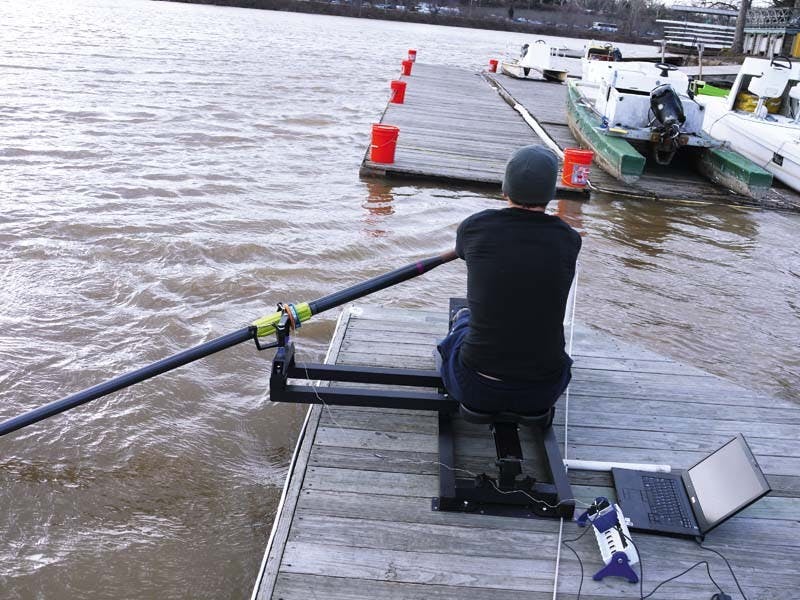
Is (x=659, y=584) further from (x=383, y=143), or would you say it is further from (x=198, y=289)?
(x=383, y=143)

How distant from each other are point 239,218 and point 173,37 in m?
28.5

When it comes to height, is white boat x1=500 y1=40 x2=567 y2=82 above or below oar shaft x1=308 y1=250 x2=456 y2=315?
above

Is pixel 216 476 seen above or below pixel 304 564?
below

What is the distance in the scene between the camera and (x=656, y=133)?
13703 mm

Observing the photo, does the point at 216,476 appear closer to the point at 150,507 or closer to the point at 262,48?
the point at 150,507

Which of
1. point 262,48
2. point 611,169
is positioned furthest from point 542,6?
point 611,169

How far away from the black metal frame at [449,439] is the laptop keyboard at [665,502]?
1.36ft

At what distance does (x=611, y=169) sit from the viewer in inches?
523

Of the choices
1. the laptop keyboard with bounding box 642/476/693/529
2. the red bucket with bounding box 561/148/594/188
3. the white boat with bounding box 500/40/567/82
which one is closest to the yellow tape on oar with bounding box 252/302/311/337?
the laptop keyboard with bounding box 642/476/693/529

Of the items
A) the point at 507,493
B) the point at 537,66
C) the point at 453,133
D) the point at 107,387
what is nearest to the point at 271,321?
the point at 107,387

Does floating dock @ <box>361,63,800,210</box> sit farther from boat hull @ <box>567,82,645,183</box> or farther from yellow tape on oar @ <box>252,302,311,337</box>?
yellow tape on oar @ <box>252,302,311,337</box>

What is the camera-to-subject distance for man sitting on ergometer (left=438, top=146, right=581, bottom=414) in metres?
3.38

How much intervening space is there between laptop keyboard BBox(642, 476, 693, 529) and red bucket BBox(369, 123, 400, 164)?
9.36 m

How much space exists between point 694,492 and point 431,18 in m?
83.0
